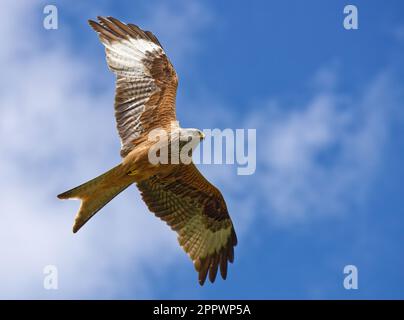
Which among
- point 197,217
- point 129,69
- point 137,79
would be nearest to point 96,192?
point 197,217

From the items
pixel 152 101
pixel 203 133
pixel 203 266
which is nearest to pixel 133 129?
pixel 152 101

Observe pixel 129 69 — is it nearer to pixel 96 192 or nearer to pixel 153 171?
pixel 153 171

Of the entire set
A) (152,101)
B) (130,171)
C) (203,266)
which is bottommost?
(203,266)

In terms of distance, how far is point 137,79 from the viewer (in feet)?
38.5

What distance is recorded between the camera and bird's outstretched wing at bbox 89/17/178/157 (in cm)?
1118

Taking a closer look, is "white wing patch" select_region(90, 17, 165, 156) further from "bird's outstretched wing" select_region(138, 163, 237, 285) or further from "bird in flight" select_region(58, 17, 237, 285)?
"bird's outstretched wing" select_region(138, 163, 237, 285)

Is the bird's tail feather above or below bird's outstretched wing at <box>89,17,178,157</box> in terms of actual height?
below

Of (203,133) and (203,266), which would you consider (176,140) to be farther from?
(203,266)

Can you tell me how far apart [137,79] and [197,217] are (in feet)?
7.65

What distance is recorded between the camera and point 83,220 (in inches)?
421

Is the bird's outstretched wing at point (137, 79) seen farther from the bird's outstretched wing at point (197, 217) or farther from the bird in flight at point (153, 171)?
the bird's outstretched wing at point (197, 217)

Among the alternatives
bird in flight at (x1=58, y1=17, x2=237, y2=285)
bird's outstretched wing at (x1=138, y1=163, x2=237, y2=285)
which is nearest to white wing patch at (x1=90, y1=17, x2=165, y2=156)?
bird in flight at (x1=58, y1=17, x2=237, y2=285)

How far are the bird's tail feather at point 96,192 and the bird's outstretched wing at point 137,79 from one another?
446mm

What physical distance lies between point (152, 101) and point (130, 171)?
1.37 metres
